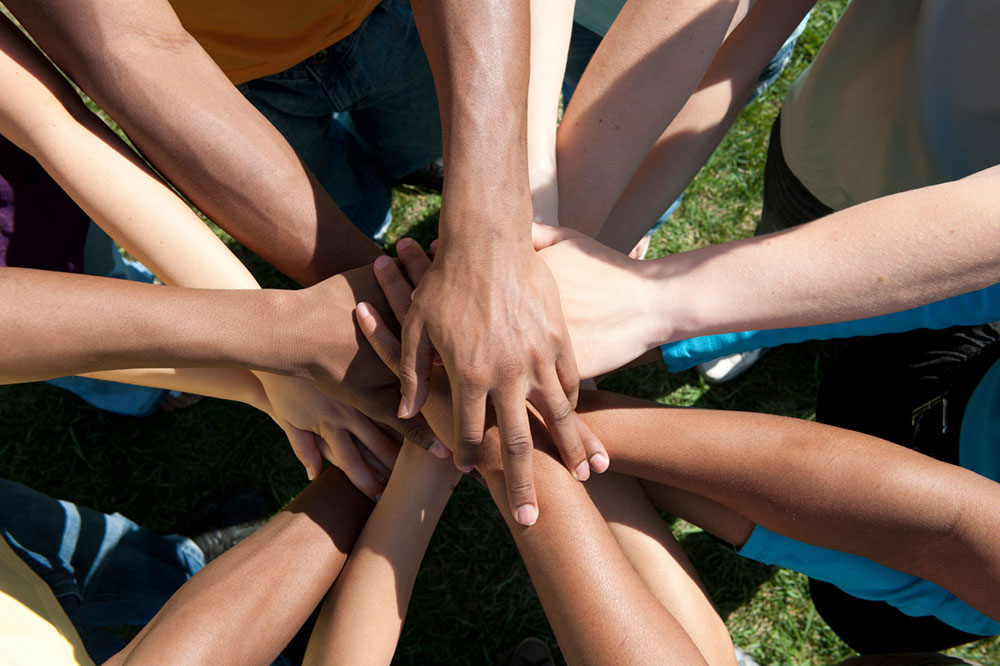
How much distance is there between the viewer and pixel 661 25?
145 cm

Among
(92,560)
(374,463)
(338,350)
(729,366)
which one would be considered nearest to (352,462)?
(374,463)

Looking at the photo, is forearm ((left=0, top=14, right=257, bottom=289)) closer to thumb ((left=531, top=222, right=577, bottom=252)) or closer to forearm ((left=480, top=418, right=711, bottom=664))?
thumb ((left=531, top=222, right=577, bottom=252))

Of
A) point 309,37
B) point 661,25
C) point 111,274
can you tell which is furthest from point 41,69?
point 661,25

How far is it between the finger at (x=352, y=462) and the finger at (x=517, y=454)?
0.38m

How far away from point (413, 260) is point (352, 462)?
1.55 feet

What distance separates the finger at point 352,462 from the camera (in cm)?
156

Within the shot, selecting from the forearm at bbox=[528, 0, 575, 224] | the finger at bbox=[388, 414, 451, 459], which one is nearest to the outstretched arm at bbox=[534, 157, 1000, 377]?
the forearm at bbox=[528, 0, 575, 224]

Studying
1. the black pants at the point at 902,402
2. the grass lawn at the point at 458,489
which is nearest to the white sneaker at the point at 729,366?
the grass lawn at the point at 458,489

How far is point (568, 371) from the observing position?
1.37m

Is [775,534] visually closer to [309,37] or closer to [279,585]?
[279,585]

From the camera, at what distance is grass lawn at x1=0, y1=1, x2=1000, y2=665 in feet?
7.83

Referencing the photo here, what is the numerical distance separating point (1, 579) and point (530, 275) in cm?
114

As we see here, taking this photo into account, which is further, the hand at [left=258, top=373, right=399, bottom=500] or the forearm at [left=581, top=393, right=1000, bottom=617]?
the hand at [left=258, top=373, right=399, bottom=500]

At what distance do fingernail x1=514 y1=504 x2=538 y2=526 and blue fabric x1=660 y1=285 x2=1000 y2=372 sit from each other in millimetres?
472
